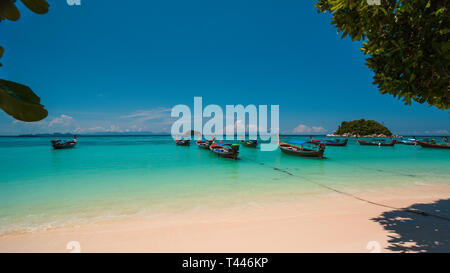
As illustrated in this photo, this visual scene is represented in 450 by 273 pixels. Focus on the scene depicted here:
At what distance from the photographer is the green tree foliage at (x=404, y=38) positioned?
3271mm

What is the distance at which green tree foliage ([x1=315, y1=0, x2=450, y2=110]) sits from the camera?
129 inches

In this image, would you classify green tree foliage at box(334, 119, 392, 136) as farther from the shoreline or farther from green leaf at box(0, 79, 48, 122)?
green leaf at box(0, 79, 48, 122)

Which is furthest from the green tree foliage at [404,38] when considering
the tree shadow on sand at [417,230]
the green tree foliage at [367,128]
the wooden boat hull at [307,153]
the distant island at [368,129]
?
the green tree foliage at [367,128]

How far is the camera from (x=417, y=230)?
19.2 ft

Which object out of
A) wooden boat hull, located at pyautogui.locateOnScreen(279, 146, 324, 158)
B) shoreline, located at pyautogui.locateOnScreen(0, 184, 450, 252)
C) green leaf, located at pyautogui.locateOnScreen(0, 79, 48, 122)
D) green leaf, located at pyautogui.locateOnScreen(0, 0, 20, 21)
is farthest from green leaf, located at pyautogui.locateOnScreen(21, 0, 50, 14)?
wooden boat hull, located at pyautogui.locateOnScreen(279, 146, 324, 158)

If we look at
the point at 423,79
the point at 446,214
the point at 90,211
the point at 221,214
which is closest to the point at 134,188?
the point at 90,211

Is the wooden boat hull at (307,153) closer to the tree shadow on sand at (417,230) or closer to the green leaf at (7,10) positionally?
the tree shadow on sand at (417,230)

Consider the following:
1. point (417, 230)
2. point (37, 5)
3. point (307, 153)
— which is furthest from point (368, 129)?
point (37, 5)

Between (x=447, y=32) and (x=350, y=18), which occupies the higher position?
(x=350, y=18)

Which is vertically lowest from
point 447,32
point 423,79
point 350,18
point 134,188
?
point 134,188

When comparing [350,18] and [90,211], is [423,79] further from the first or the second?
[90,211]

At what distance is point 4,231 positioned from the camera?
6695mm
